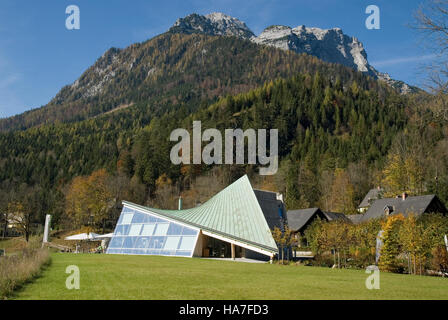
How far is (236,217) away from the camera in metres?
32.8

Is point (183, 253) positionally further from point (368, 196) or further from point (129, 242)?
point (368, 196)

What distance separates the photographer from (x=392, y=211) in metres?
50.3

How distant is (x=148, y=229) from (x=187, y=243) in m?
4.59

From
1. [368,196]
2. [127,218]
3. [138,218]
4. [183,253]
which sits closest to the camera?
[183,253]

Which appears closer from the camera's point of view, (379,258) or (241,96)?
(379,258)

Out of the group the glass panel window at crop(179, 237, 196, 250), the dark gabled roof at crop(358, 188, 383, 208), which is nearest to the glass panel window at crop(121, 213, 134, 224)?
the glass panel window at crop(179, 237, 196, 250)

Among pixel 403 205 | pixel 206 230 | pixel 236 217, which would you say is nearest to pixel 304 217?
pixel 403 205

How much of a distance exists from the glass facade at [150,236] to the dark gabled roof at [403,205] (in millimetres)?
27199

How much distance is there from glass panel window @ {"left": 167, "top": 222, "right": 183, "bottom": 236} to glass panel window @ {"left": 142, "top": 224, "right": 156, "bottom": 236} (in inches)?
71.5

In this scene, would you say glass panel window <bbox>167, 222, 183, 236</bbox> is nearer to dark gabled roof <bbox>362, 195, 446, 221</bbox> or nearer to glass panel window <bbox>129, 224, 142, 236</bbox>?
glass panel window <bbox>129, 224, 142, 236</bbox>

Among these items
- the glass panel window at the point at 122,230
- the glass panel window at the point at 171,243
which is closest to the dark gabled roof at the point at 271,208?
the glass panel window at the point at 171,243

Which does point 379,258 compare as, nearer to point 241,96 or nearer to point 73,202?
point 73,202

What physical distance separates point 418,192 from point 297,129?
46.5 m
